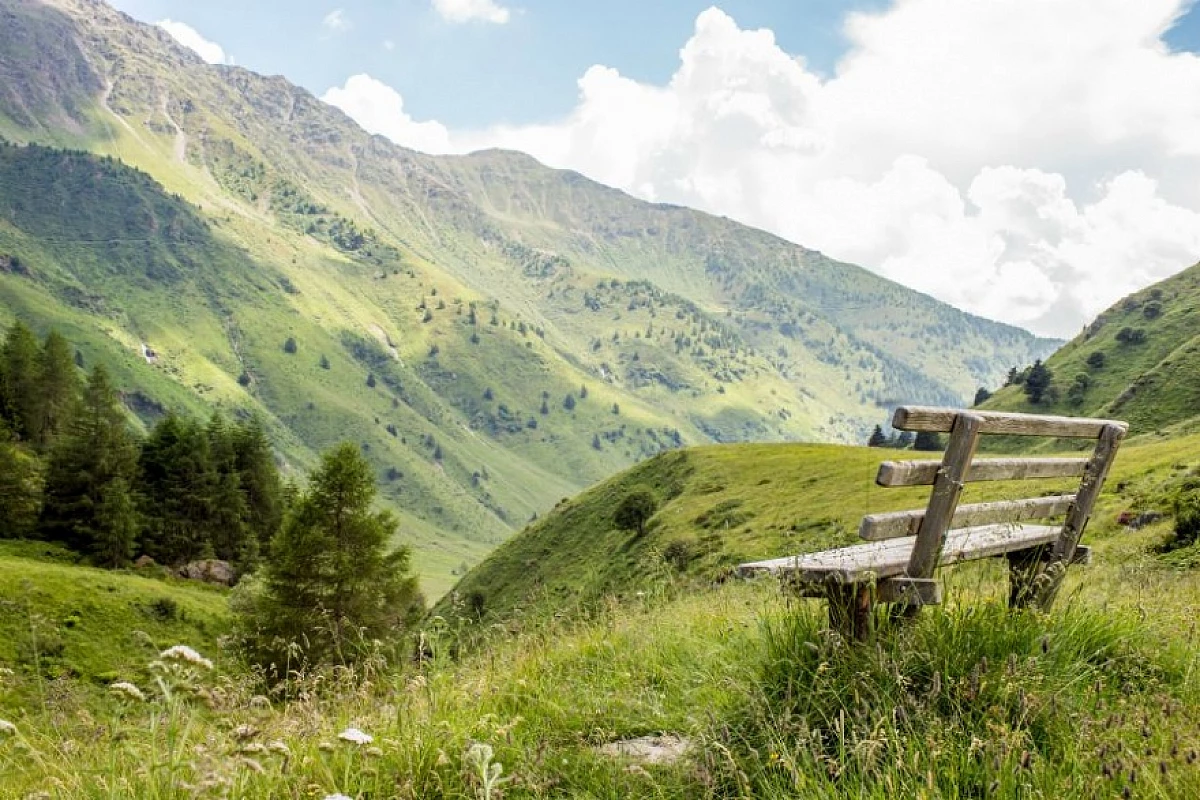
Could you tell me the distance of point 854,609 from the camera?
218 inches

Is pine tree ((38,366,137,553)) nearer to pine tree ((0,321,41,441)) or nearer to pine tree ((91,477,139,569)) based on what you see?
pine tree ((91,477,139,569))

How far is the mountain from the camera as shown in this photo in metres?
106

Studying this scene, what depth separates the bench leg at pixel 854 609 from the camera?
5484 mm

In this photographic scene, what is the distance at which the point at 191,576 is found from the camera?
80.8 m

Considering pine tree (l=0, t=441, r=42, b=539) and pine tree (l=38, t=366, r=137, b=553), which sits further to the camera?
pine tree (l=38, t=366, r=137, b=553)

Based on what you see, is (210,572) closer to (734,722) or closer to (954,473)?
(734,722)

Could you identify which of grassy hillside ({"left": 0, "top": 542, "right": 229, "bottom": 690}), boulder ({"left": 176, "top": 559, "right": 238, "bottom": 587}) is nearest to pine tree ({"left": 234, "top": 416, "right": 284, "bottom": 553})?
boulder ({"left": 176, "top": 559, "right": 238, "bottom": 587})

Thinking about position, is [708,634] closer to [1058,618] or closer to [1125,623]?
[1058,618]

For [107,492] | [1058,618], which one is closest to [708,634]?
[1058,618]

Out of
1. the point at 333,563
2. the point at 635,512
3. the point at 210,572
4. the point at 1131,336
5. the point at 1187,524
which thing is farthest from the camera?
the point at 1131,336

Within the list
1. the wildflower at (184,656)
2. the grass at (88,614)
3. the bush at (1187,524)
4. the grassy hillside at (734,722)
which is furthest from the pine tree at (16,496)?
the bush at (1187,524)

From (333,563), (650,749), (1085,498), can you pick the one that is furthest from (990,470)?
(333,563)

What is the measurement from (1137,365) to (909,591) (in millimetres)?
168209

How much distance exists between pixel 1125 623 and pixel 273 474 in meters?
106
